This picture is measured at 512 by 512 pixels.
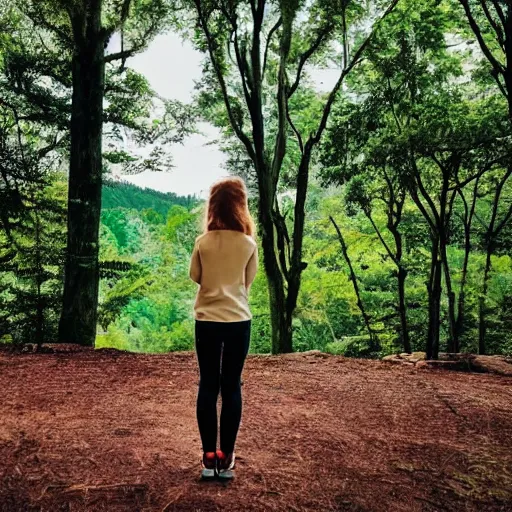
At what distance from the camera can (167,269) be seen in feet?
→ 76.8

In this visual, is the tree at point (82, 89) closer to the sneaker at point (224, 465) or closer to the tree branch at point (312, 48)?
the tree branch at point (312, 48)

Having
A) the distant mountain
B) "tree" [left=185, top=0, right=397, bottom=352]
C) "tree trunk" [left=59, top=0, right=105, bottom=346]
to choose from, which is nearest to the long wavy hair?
"tree trunk" [left=59, top=0, right=105, bottom=346]

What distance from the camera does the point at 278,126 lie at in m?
A: 9.27

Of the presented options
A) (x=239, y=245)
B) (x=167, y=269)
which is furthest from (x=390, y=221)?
(x=167, y=269)

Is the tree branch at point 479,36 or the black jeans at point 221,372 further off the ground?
the tree branch at point 479,36

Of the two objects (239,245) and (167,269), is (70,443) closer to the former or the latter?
(239,245)

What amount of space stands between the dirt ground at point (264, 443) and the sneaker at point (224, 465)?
4cm

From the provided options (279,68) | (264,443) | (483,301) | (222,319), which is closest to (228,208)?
(222,319)

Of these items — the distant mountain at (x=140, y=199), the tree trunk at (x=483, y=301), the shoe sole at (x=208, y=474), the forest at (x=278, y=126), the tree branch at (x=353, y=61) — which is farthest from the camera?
the distant mountain at (x=140, y=199)

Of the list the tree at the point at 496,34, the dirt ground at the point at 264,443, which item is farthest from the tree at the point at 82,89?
the tree at the point at 496,34

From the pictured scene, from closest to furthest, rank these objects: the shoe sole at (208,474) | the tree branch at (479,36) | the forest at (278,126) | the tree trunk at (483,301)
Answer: the shoe sole at (208,474)
the tree branch at (479,36)
the forest at (278,126)
the tree trunk at (483,301)

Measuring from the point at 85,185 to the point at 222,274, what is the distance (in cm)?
590

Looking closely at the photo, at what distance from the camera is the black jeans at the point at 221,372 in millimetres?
2541

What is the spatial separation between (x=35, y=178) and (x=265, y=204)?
3.77 metres
